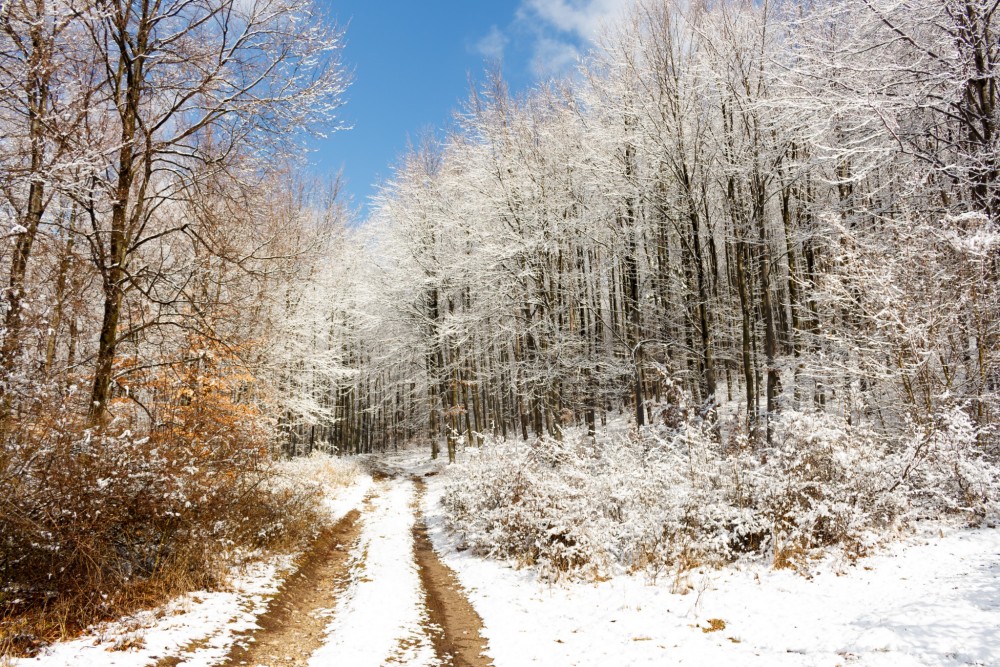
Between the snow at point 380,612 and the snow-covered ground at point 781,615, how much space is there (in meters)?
0.90

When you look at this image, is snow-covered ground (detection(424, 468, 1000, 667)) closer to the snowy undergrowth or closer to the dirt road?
the snowy undergrowth

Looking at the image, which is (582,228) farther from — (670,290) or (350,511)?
(350,511)

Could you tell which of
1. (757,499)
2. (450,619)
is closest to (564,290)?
(757,499)

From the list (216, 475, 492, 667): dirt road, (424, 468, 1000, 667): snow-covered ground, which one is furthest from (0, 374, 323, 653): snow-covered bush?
(424, 468, 1000, 667): snow-covered ground

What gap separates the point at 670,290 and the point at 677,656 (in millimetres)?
14434

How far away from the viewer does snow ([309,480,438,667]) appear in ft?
17.3

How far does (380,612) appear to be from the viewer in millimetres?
6578

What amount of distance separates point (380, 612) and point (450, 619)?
93 cm

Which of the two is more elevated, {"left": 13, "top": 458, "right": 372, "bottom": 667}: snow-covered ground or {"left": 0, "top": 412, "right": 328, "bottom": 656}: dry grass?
{"left": 0, "top": 412, "right": 328, "bottom": 656}: dry grass

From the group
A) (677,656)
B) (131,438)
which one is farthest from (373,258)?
(677,656)

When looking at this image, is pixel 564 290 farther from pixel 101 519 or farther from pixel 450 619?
pixel 101 519

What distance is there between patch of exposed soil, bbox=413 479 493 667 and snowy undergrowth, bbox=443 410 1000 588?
1318 mm

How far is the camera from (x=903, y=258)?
892 centimetres

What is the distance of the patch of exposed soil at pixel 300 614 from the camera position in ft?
17.1
